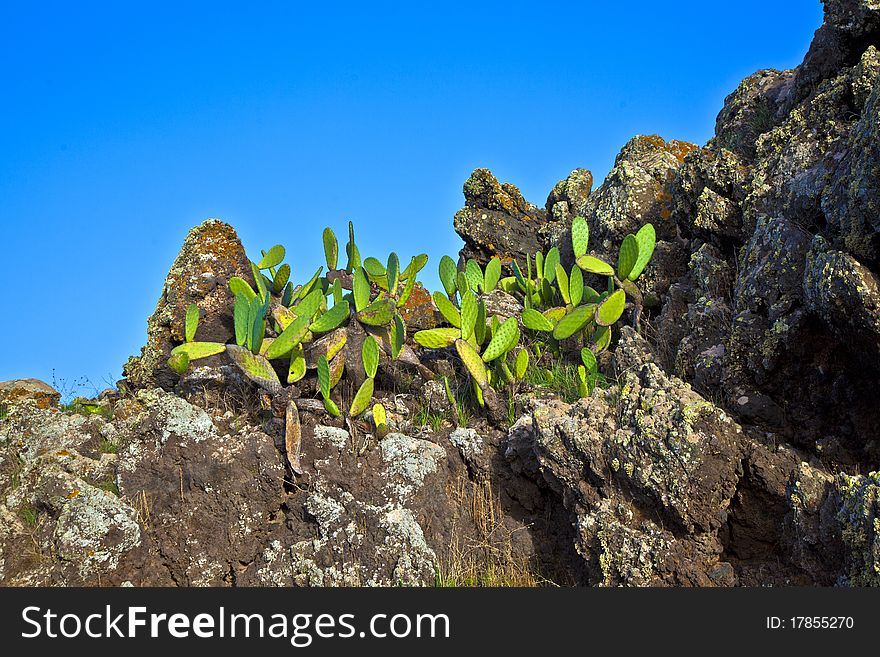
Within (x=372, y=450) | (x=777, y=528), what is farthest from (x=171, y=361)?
(x=777, y=528)

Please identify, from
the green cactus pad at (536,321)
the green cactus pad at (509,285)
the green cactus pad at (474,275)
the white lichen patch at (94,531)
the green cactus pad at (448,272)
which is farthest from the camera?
the green cactus pad at (509,285)

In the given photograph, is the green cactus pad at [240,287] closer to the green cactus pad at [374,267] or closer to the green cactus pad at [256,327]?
the green cactus pad at [256,327]

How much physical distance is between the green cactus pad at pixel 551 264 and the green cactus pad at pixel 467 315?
4.52 ft

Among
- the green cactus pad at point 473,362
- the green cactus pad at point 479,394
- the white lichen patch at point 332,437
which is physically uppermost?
the green cactus pad at point 473,362

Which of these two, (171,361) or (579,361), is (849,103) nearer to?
(579,361)

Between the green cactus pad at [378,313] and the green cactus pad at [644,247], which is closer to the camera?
the green cactus pad at [378,313]

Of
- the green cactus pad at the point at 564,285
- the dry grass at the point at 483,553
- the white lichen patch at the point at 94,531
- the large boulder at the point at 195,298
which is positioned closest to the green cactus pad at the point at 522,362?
the green cactus pad at the point at 564,285

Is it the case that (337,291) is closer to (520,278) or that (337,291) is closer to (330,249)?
(330,249)

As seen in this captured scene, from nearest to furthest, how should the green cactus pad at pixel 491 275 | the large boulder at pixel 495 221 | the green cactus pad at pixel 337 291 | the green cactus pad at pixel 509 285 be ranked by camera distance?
1. the green cactus pad at pixel 337 291
2. the green cactus pad at pixel 491 275
3. the green cactus pad at pixel 509 285
4. the large boulder at pixel 495 221

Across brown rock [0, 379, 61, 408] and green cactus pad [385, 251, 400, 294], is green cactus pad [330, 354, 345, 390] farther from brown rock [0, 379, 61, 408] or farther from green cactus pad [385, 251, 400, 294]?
brown rock [0, 379, 61, 408]

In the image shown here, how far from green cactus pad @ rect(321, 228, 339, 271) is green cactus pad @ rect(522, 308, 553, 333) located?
6.80ft

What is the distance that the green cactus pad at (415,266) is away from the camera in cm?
812

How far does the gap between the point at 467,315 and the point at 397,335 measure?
652 mm

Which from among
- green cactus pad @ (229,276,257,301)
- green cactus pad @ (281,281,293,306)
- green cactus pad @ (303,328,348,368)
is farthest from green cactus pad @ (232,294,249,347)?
green cactus pad @ (281,281,293,306)
